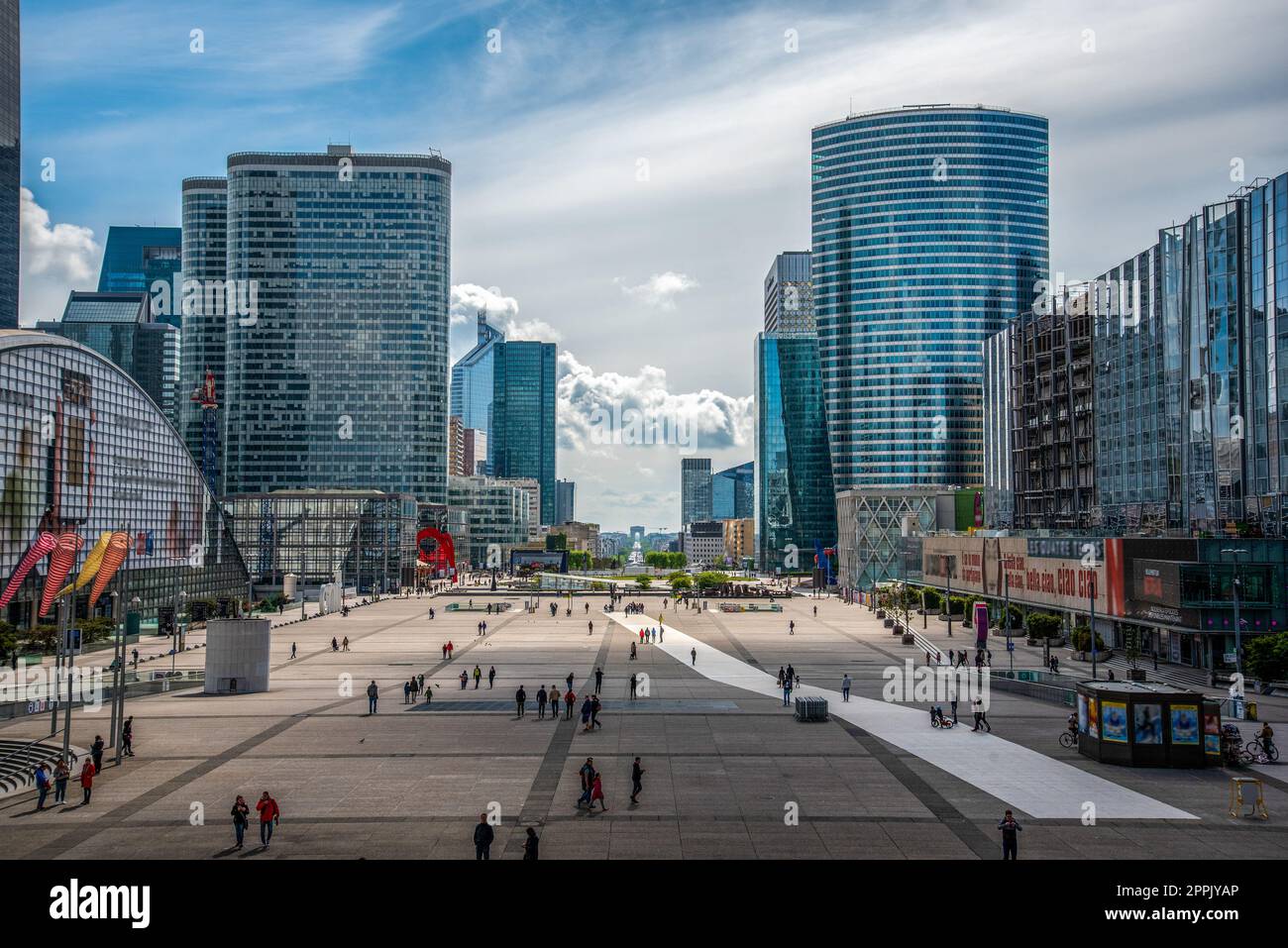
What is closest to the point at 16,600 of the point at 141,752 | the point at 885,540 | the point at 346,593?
the point at 141,752

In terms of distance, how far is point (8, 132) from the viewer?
193 metres

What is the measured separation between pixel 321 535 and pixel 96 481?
68.0 m

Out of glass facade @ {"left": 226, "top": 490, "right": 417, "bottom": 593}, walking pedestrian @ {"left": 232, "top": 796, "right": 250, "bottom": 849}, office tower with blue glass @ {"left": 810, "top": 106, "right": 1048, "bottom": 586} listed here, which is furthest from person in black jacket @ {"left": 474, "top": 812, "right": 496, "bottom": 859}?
office tower with blue glass @ {"left": 810, "top": 106, "right": 1048, "bottom": 586}

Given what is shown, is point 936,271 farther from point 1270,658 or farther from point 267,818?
point 267,818

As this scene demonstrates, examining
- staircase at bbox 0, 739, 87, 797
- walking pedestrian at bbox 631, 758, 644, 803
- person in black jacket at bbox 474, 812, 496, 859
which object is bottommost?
staircase at bbox 0, 739, 87, 797

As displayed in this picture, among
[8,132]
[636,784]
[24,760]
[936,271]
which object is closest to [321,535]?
[8,132]

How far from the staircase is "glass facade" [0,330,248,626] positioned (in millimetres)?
30667

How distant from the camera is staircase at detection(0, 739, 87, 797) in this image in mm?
29753

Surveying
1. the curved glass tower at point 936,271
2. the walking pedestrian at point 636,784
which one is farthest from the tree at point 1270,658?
the curved glass tower at point 936,271

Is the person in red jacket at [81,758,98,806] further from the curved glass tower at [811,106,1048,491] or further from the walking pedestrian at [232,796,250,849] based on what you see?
the curved glass tower at [811,106,1048,491]

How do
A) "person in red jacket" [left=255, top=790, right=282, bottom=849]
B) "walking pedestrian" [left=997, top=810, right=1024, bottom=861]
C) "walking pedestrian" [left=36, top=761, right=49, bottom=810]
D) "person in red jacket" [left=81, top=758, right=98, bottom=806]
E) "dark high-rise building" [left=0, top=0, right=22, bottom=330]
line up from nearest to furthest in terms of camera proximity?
1. "walking pedestrian" [left=997, top=810, right=1024, bottom=861]
2. "person in red jacket" [left=255, top=790, right=282, bottom=849]
3. "walking pedestrian" [left=36, top=761, right=49, bottom=810]
4. "person in red jacket" [left=81, top=758, right=98, bottom=806]
5. "dark high-rise building" [left=0, top=0, right=22, bottom=330]
